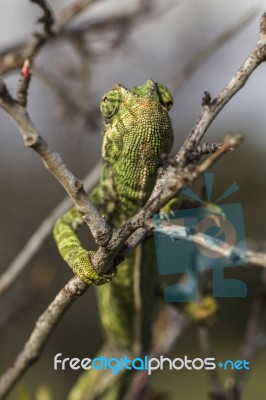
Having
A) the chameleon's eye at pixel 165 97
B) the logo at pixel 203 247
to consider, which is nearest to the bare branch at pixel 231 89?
the logo at pixel 203 247

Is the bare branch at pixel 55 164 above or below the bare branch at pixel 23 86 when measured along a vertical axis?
below

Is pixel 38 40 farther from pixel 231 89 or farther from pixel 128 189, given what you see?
pixel 231 89

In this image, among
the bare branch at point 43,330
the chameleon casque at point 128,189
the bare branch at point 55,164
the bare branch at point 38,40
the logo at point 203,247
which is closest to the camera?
the bare branch at point 55,164

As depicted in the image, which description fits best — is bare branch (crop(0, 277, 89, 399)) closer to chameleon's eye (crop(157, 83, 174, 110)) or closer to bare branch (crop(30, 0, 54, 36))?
chameleon's eye (crop(157, 83, 174, 110))

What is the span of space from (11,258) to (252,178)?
6053mm

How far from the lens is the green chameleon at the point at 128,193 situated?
2.05 meters

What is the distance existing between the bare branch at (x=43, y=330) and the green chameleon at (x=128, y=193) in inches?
2.0

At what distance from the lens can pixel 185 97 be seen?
793 centimetres

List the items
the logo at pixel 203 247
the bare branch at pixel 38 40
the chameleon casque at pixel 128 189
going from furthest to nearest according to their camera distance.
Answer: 1. the bare branch at pixel 38 40
2. the logo at pixel 203 247
3. the chameleon casque at pixel 128 189

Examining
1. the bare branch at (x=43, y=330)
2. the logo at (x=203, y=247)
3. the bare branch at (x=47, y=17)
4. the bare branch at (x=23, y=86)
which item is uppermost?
the bare branch at (x=47, y=17)

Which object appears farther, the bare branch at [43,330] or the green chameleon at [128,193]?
the green chameleon at [128,193]

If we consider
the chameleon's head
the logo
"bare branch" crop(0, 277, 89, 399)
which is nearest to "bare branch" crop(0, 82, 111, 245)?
"bare branch" crop(0, 277, 89, 399)

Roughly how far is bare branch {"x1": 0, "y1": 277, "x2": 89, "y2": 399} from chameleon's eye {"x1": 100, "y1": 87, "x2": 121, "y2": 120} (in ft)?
2.56

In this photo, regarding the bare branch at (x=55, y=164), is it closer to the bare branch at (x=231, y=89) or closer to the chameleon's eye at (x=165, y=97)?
the bare branch at (x=231, y=89)
